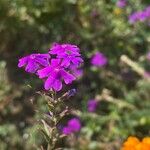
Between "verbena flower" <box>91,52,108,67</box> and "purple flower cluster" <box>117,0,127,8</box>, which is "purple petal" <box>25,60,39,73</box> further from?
"purple flower cluster" <box>117,0,127,8</box>

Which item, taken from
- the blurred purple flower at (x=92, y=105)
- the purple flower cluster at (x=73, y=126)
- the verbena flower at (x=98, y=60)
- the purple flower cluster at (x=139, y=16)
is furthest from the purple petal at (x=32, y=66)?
the purple flower cluster at (x=139, y=16)

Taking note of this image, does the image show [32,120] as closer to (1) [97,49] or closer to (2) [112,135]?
(2) [112,135]

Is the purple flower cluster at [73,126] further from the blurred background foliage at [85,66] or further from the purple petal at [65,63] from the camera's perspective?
the purple petal at [65,63]

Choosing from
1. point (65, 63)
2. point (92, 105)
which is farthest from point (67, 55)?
point (92, 105)

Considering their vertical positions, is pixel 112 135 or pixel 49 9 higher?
pixel 49 9

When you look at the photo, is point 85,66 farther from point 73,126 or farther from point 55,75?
point 55,75

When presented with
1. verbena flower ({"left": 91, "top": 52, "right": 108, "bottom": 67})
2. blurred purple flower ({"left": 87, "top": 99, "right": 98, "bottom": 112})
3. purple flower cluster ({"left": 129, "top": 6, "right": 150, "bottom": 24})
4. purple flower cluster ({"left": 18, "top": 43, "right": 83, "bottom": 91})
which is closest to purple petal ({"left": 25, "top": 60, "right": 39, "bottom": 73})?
purple flower cluster ({"left": 18, "top": 43, "right": 83, "bottom": 91})

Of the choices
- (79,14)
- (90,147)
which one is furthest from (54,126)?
(79,14)
